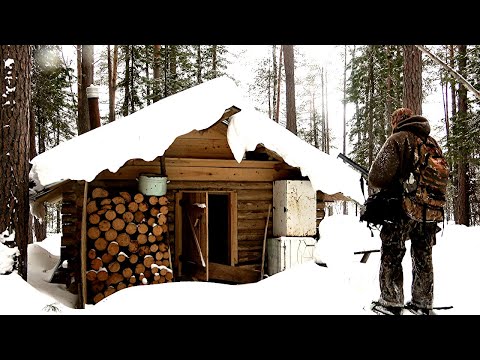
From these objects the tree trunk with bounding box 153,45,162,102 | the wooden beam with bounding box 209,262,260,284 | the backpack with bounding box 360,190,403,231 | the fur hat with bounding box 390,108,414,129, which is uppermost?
the tree trunk with bounding box 153,45,162,102

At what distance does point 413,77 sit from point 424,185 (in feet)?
17.9

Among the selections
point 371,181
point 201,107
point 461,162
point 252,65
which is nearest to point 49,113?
point 201,107

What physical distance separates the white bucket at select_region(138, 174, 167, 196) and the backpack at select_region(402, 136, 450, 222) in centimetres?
471

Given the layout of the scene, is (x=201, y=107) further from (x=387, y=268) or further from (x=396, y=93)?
(x=396, y=93)

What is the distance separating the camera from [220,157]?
8516 mm

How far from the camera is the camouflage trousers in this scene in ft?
12.7

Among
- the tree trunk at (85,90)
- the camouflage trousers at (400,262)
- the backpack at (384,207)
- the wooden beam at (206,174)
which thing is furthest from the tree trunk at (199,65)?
the camouflage trousers at (400,262)

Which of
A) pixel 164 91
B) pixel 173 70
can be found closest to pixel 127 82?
pixel 164 91

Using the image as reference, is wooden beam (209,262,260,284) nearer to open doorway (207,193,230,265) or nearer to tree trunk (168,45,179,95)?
open doorway (207,193,230,265)

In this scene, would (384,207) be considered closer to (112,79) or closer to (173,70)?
(112,79)

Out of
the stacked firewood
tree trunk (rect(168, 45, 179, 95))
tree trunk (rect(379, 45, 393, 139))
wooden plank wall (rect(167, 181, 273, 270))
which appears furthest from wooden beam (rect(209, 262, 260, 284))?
tree trunk (rect(379, 45, 393, 139))

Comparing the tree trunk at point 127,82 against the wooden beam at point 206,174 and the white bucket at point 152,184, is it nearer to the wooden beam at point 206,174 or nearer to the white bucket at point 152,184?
the wooden beam at point 206,174

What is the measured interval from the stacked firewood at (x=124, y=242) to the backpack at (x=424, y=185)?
4.75 meters
